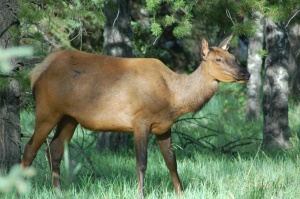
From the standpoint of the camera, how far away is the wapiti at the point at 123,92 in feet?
19.6

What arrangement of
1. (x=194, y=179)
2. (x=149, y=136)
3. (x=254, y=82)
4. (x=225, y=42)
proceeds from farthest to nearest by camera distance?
(x=254, y=82) < (x=149, y=136) < (x=194, y=179) < (x=225, y=42)

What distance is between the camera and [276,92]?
9414 millimetres

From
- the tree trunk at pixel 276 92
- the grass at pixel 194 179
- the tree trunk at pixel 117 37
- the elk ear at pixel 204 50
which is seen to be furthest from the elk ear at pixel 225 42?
the tree trunk at pixel 276 92

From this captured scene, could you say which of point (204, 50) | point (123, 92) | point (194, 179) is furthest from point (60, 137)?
point (204, 50)

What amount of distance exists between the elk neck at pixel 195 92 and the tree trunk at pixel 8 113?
190cm

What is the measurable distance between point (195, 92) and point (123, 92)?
2.56ft

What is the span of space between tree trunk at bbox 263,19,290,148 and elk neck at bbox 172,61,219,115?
3.38 m

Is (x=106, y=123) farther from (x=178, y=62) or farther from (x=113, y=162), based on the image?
(x=178, y=62)

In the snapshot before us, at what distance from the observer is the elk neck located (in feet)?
20.1

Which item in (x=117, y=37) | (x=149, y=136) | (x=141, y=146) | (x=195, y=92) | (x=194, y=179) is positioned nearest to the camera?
(x=141, y=146)

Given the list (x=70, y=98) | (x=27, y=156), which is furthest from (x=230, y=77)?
(x=27, y=156)

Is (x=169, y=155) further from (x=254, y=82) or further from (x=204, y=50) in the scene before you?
(x=254, y=82)

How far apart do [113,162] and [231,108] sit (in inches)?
290

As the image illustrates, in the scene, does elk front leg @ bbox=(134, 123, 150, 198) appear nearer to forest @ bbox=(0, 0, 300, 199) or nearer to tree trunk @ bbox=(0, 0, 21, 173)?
forest @ bbox=(0, 0, 300, 199)
